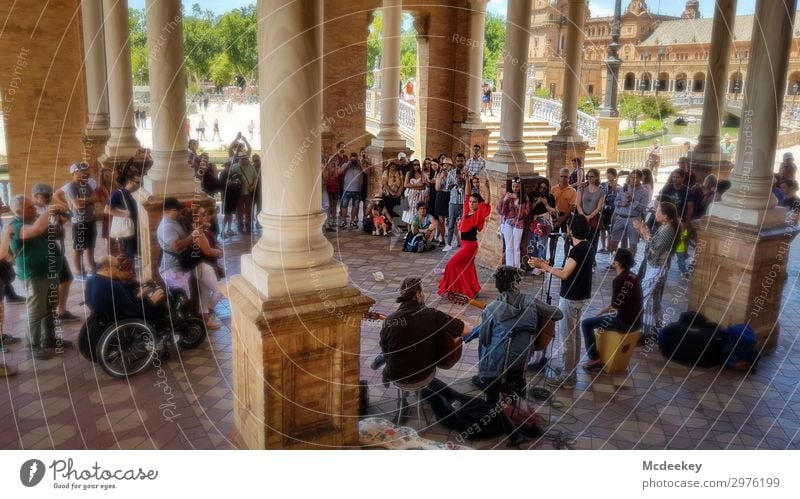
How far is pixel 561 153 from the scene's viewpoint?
14391 millimetres

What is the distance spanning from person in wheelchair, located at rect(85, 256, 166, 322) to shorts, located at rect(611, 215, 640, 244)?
6.91 m

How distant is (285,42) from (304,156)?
0.78 metres

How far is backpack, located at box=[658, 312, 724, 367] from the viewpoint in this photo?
285 inches

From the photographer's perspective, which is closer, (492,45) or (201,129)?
(201,129)

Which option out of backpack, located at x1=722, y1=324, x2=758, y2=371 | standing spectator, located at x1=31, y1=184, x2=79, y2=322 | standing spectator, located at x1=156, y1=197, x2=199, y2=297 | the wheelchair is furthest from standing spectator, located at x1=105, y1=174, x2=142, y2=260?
backpack, located at x1=722, y1=324, x2=758, y2=371

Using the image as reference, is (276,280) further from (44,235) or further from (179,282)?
(44,235)

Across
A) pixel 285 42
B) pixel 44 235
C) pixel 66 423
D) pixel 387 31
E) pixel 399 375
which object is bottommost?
pixel 66 423

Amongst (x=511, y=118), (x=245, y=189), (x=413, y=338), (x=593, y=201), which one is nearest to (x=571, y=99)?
(x=511, y=118)

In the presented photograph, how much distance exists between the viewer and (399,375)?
5.55 metres

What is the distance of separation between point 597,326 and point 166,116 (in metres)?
5.55

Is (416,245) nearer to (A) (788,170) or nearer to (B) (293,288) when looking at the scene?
(A) (788,170)

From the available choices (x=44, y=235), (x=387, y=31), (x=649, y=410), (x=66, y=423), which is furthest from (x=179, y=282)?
(x=387, y=31)

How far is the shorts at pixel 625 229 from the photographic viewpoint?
10.2m

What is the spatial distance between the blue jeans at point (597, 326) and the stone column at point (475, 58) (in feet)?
39.4
